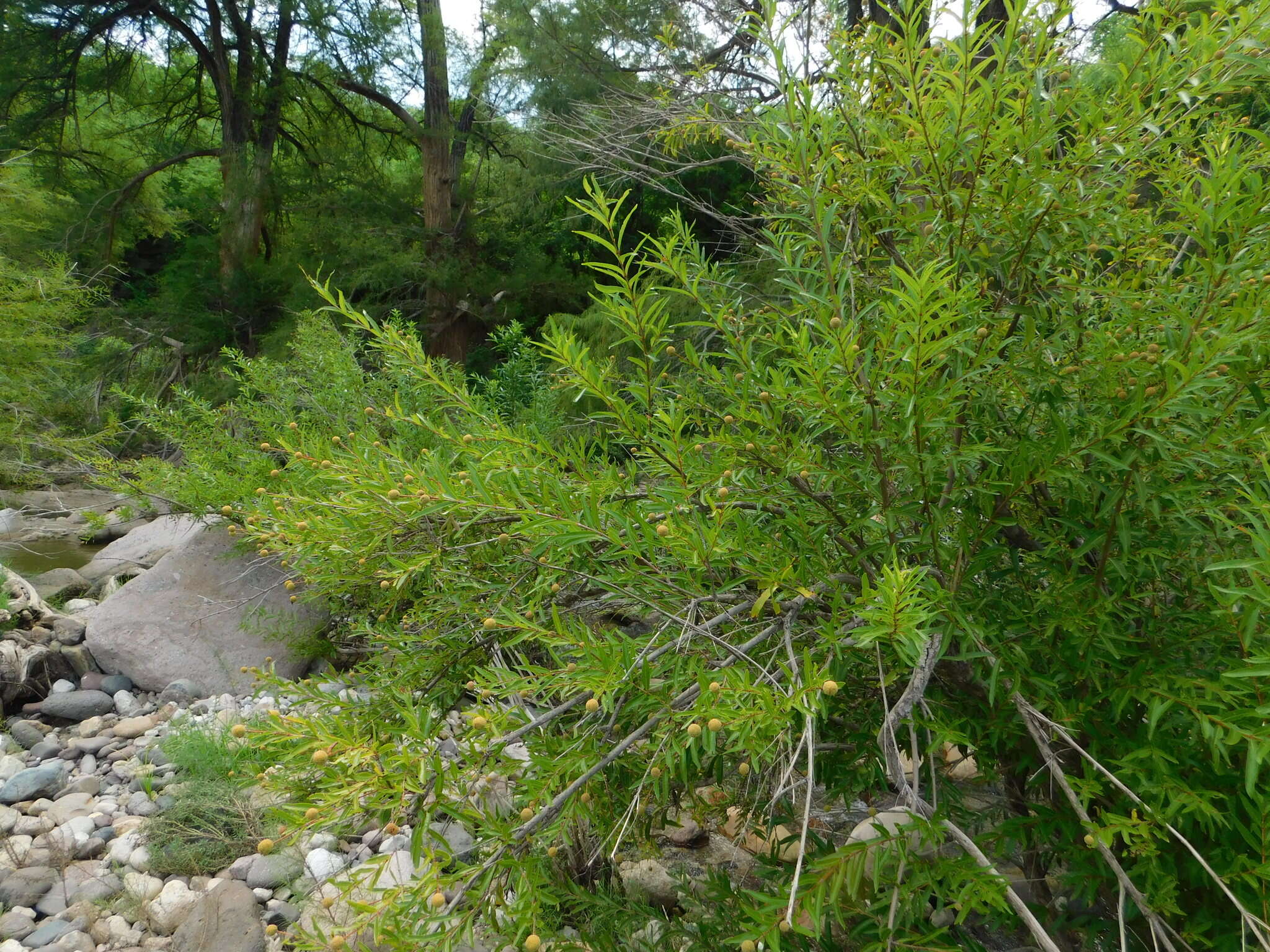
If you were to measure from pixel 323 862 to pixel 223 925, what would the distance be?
0.42 metres

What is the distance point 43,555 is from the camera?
7.41 metres

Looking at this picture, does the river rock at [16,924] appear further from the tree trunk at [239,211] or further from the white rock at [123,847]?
the tree trunk at [239,211]

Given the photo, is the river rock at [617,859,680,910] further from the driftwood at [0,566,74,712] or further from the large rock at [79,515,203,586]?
the large rock at [79,515,203,586]

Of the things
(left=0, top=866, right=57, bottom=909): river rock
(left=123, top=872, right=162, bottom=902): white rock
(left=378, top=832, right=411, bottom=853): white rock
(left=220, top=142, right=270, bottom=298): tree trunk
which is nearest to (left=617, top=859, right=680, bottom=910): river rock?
(left=378, top=832, right=411, bottom=853): white rock

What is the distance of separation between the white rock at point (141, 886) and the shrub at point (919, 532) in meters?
2.01

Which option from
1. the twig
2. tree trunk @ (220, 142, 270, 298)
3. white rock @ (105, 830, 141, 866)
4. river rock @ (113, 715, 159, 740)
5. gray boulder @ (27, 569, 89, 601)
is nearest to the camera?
the twig

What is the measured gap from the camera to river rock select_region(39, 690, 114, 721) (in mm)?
4477

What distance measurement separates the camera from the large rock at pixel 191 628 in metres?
4.74

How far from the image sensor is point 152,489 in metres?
4.24

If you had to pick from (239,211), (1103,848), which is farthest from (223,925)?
(239,211)

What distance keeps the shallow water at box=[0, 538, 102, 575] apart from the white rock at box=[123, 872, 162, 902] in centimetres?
503

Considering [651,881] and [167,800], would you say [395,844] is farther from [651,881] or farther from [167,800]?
[167,800]

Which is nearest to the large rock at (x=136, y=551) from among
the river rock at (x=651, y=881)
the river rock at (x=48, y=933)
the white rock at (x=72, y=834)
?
the white rock at (x=72, y=834)

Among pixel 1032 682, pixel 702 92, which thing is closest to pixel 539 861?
pixel 1032 682
